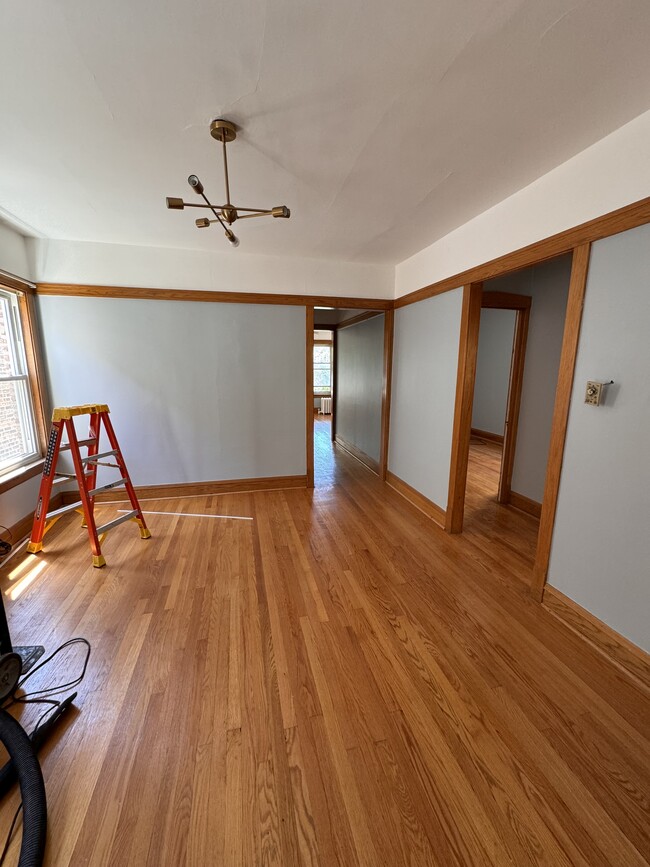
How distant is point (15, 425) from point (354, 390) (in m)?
4.09

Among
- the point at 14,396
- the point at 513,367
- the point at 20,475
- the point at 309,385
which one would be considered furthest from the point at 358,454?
the point at 14,396

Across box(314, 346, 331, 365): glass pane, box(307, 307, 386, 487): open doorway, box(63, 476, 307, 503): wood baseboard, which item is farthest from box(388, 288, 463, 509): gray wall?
box(314, 346, 331, 365): glass pane

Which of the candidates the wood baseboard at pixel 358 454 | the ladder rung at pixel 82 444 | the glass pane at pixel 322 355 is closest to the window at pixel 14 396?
the ladder rung at pixel 82 444

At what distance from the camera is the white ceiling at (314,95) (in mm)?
1084

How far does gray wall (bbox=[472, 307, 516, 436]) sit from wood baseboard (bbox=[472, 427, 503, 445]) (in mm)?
54

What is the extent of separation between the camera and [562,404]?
6.21ft

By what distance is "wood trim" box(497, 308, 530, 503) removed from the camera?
330 cm

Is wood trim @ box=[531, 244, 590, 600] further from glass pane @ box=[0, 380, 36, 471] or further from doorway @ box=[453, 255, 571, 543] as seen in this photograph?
glass pane @ box=[0, 380, 36, 471]

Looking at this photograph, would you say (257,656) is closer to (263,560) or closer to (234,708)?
(234,708)

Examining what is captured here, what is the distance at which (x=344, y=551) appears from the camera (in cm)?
264

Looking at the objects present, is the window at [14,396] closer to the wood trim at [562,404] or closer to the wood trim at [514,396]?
the wood trim at [562,404]

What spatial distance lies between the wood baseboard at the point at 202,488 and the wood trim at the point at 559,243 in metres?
2.61

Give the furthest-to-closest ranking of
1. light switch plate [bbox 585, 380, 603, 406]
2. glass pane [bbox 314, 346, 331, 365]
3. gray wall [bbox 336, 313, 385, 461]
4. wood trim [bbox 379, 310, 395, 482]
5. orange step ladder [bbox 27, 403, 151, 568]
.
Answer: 1. glass pane [bbox 314, 346, 331, 365]
2. gray wall [bbox 336, 313, 385, 461]
3. wood trim [bbox 379, 310, 395, 482]
4. orange step ladder [bbox 27, 403, 151, 568]
5. light switch plate [bbox 585, 380, 603, 406]

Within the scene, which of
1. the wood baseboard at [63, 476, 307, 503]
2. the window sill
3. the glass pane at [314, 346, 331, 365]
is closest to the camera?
the window sill
